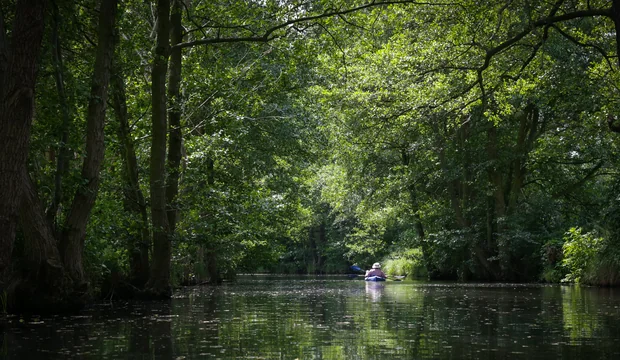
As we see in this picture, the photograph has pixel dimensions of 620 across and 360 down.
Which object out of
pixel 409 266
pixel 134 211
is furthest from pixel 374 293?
pixel 409 266

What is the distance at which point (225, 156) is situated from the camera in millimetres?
21281

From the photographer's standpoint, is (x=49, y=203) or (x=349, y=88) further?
(x=349, y=88)

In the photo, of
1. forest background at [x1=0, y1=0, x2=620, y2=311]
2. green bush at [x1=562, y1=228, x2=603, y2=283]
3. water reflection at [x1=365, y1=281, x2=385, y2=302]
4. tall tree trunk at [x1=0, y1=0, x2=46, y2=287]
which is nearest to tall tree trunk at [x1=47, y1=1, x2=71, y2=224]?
forest background at [x1=0, y1=0, x2=620, y2=311]

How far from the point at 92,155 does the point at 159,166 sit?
12.0 feet

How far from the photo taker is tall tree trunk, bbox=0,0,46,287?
26.9 feet

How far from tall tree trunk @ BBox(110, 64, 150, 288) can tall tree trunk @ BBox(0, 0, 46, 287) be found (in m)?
6.78

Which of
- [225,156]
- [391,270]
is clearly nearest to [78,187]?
[225,156]

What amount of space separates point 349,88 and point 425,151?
636 centimetres

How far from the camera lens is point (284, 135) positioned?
26.1 m

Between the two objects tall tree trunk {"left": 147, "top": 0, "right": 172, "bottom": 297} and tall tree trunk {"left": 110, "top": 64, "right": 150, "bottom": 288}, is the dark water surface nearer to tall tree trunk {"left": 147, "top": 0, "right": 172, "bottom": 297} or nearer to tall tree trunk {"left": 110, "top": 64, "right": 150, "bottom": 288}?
tall tree trunk {"left": 147, "top": 0, "right": 172, "bottom": 297}

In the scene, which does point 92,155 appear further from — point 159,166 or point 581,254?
point 581,254

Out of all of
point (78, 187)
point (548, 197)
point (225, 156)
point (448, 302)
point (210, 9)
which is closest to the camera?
point (78, 187)

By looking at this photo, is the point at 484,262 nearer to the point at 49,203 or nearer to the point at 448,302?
the point at 448,302

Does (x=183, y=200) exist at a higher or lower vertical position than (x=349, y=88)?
lower
